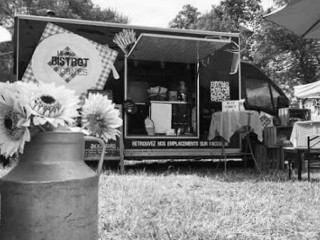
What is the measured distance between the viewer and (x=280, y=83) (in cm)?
2014

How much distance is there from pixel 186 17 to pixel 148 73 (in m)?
30.1

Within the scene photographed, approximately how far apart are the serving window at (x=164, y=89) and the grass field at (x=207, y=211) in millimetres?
2628

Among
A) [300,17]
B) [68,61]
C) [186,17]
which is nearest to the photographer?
[300,17]

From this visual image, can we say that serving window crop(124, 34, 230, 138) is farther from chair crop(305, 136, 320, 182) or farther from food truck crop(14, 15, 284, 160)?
chair crop(305, 136, 320, 182)

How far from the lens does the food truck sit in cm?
676

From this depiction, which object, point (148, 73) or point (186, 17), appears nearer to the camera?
point (148, 73)

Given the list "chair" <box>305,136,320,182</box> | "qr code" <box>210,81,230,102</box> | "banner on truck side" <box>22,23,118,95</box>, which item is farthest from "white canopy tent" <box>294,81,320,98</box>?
"banner on truck side" <box>22,23,118,95</box>

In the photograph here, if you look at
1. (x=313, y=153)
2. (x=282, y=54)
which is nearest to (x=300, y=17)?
(x=313, y=153)

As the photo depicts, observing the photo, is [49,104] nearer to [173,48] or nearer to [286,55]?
[173,48]

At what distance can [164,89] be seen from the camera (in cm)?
821

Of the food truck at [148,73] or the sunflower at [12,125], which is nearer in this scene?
the sunflower at [12,125]

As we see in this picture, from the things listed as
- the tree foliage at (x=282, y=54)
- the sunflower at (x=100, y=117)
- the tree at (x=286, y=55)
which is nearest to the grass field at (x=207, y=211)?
the sunflower at (x=100, y=117)

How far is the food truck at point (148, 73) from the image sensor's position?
6758mm

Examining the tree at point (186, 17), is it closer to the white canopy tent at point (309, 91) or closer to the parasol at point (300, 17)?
the white canopy tent at point (309, 91)
